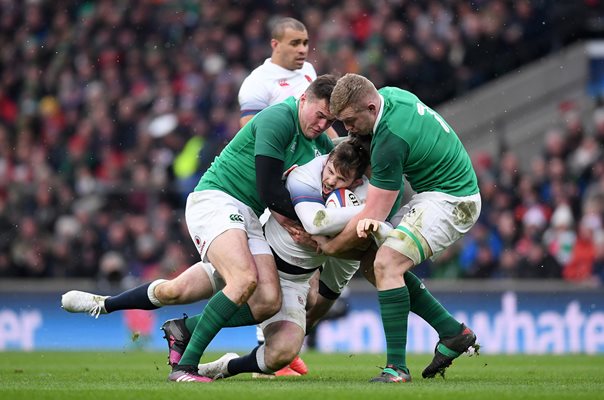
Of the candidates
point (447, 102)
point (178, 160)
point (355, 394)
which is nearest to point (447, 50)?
point (447, 102)

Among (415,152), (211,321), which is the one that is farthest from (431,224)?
(211,321)

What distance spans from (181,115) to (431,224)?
43.2 ft

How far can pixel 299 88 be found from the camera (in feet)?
36.2

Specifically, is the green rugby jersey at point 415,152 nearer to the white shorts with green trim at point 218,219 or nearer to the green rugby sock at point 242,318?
the white shorts with green trim at point 218,219

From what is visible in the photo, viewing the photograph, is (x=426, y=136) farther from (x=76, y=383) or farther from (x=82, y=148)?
(x=82, y=148)

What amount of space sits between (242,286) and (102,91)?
14.9 meters

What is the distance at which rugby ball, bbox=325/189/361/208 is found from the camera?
28.0 ft

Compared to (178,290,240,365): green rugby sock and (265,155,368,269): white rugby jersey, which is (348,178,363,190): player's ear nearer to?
(265,155,368,269): white rugby jersey

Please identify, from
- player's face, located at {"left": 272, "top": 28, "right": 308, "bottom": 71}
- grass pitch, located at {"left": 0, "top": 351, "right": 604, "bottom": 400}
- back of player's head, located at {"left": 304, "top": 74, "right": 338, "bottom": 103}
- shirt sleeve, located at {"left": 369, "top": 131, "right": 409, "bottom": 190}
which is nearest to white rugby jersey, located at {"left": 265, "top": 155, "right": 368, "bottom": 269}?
shirt sleeve, located at {"left": 369, "top": 131, "right": 409, "bottom": 190}

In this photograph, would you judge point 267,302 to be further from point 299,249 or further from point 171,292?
point 171,292

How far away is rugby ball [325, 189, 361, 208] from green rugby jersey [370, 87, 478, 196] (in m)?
0.37

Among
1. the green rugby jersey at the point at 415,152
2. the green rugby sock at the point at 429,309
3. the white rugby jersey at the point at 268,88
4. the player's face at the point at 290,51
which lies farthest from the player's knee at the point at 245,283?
the player's face at the point at 290,51

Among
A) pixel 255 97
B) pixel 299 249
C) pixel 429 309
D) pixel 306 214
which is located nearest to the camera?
pixel 306 214

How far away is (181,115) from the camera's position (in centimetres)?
2116
